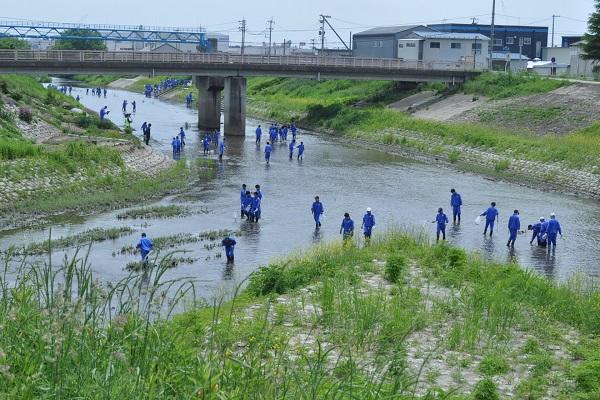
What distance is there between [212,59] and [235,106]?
3.52 meters

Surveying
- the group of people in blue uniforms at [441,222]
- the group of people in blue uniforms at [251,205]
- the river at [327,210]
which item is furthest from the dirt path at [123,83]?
the group of people in blue uniforms at [441,222]

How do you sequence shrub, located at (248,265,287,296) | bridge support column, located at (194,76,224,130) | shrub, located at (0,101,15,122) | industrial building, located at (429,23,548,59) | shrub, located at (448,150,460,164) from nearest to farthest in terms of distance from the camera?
shrub, located at (248,265,287,296), shrub, located at (0,101,15,122), shrub, located at (448,150,460,164), bridge support column, located at (194,76,224,130), industrial building, located at (429,23,548,59)

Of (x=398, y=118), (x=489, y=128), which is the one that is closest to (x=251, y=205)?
(x=489, y=128)

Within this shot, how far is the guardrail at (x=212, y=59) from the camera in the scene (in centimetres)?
5256

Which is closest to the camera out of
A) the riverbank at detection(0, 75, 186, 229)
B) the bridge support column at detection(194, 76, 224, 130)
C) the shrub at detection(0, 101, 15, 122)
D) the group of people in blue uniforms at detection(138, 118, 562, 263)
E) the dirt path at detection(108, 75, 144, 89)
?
the group of people in blue uniforms at detection(138, 118, 562, 263)

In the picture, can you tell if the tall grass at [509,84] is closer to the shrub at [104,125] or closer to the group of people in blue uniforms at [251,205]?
the shrub at [104,125]

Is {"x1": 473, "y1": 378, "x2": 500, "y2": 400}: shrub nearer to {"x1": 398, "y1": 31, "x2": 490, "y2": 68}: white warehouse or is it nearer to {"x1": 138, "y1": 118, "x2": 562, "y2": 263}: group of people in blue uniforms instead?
{"x1": 138, "y1": 118, "x2": 562, "y2": 263}: group of people in blue uniforms

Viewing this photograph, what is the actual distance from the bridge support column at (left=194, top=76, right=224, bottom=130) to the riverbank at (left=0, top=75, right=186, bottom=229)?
16528 mm

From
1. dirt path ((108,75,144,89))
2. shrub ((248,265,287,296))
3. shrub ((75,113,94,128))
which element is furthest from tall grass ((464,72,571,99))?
dirt path ((108,75,144,89))

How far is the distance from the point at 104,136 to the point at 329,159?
12.1 metres

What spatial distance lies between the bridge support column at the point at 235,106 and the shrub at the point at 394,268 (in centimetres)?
4248

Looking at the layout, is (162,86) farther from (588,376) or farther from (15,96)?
(588,376)

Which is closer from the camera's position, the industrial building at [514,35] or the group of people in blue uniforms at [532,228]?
the group of people in blue uniforms at [532,228]

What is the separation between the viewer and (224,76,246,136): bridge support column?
62.2 m
